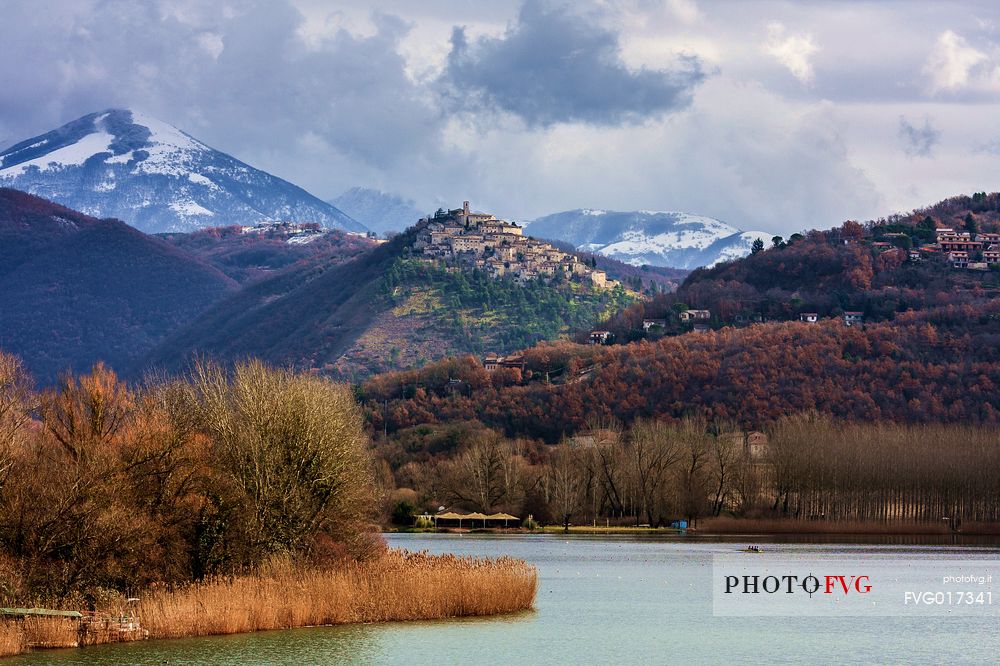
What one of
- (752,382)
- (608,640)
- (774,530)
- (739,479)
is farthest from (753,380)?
(608,640)

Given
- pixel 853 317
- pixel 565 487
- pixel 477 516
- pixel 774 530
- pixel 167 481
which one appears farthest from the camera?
pixel 853 317

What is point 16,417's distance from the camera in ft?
146

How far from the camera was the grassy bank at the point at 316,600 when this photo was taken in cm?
4100

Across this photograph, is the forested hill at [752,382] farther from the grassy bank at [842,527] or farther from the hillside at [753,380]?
the grassy bank at [842,527]

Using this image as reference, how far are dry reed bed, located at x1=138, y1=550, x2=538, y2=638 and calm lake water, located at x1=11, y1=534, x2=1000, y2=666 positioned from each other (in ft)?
2.31

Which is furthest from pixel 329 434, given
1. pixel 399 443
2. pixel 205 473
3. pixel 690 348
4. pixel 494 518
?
pixel 690 348

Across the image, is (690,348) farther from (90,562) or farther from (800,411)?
(90,562)

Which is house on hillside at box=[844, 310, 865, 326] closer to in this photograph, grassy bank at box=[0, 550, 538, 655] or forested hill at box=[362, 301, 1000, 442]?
forested hill at box=[362, 301, 1000, 442]

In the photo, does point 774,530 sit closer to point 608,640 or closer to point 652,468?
point 652,468

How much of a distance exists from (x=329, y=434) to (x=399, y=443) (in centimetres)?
9245

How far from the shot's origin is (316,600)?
148 feet

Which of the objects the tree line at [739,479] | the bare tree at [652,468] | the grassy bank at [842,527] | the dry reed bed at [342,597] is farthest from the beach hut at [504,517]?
the dry reed bed at [342,597]

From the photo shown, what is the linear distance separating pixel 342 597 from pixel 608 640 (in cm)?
826

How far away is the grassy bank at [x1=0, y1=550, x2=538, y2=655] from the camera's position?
41.0 m
